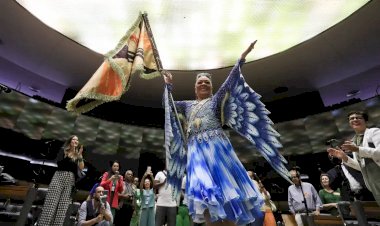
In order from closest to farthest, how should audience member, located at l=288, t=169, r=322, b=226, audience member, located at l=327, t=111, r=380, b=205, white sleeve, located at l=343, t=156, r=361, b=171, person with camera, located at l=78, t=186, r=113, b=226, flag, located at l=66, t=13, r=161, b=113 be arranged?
flag, located at l=66, t=13, r=161, b=113 < audience member, located at l=327, t=111, r=380, b=205 < white sleeve, located at l=343, t=156, r=361, b=171 < person with camera, located at l=78, t=186, r=113, b=226 < audience member, located at l=288, t=169, r=322, b=226

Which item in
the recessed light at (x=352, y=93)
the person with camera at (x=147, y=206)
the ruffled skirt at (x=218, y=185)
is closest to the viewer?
the ruffled skirt at (x=218, y=185)

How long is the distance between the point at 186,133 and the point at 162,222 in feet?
8.17

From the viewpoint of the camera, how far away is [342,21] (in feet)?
16.0

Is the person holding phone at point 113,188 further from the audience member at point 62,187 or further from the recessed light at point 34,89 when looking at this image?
the recessed light at point 34,89

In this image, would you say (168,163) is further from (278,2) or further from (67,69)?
(67,69)

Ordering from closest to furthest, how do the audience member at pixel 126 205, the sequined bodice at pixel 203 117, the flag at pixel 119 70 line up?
the sequined bodice at pixel 203 117, the flag at pixel 119 70, the audience member at pixel 126 205

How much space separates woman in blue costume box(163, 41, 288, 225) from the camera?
1393mm

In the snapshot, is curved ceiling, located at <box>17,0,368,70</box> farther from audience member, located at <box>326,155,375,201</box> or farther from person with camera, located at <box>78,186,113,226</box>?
person with camera, located at <box>78,186,113,226</box>

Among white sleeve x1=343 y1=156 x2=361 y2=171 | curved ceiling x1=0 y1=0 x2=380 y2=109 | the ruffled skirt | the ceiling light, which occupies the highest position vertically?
curved ceiling x1=0 y1=0 x2=380 y2=109

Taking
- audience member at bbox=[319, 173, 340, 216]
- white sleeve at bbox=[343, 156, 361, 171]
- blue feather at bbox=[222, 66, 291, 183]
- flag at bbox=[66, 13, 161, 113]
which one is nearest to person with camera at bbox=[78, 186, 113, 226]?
flag at bbox=[66, 13, 161, 113]

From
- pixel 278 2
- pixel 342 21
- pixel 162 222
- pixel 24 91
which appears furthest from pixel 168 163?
pixel 24 91

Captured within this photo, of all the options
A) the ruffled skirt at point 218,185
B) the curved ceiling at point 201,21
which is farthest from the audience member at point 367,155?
the curved ceiling at point 201,21

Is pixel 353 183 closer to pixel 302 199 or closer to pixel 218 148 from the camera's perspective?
pixel 302 199

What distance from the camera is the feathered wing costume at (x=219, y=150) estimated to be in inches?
54.8
